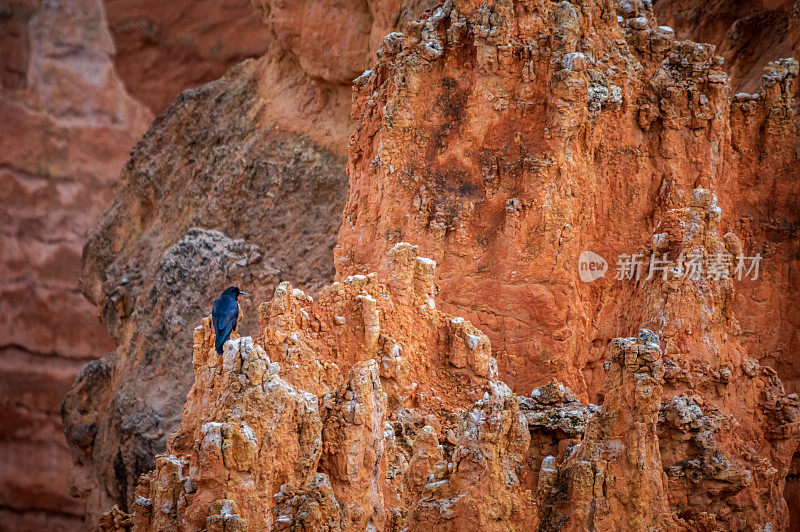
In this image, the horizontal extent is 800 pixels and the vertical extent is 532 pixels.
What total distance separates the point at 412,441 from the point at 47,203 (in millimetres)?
19894

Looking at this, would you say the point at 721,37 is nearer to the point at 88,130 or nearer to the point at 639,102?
the point at 639,102

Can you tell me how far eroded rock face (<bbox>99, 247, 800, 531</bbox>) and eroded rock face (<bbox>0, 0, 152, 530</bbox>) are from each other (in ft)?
58.1

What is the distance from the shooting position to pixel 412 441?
9.51 meters

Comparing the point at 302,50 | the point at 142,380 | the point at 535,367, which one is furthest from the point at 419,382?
the point at 302,50

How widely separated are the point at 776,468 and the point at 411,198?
13.3 ft

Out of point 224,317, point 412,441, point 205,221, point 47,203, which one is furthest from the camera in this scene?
point 47,203

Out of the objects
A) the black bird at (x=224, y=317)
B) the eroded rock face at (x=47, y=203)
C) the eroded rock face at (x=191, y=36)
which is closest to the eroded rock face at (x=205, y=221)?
the eroded rock face at (x=191, y=36)

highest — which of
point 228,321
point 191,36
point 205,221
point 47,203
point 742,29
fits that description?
point 191,36

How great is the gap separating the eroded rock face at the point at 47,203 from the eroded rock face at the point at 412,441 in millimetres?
17695

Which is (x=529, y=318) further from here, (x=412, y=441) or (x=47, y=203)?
(x=47, y=203)

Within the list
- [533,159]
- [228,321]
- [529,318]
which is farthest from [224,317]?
[533,159]

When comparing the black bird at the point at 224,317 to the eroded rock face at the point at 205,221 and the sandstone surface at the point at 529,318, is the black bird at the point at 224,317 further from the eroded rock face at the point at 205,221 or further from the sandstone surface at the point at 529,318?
the eroded rock face at the point at 205,221

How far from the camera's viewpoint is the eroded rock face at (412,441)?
8.01m

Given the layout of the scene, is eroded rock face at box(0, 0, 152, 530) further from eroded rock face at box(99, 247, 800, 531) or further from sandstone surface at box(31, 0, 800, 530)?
eroded rock face at box(99, 247, 800, 531)
